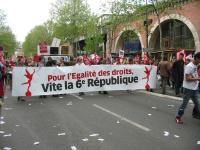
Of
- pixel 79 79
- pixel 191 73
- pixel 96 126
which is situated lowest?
pixel 96 126

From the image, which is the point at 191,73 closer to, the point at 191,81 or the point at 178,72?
the point at 191,81

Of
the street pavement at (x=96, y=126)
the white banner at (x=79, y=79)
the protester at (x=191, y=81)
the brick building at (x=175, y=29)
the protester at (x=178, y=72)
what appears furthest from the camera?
the brick building at (x=175, y=29)

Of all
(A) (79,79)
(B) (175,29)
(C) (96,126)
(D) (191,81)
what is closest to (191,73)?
(D) (191,81)

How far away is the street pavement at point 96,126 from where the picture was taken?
8.08 m

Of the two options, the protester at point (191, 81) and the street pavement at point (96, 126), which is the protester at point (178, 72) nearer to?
the street pavement at point (96, 126)

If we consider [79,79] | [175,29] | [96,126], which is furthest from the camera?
[175,29]

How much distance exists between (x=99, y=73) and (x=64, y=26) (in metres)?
38.9

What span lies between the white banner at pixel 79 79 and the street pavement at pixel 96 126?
2.76 feet

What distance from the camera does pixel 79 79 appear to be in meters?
17.3

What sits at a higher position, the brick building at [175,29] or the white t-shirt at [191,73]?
the brick building at [175,29]

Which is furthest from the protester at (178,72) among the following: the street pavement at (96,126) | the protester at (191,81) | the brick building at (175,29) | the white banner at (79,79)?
the brick building at (175,29)

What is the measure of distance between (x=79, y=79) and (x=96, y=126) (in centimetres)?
743

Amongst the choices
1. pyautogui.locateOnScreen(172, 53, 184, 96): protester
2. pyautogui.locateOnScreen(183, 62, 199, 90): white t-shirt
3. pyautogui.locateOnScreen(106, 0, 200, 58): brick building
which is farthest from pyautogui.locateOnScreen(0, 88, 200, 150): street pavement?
pyautogui.locateOnScreen(106, 0, 200, 58): brick building

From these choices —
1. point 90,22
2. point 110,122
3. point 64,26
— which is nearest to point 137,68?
A: point 110,122
